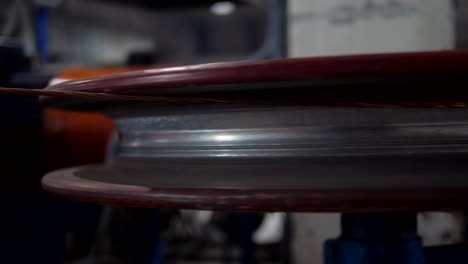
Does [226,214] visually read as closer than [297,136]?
No

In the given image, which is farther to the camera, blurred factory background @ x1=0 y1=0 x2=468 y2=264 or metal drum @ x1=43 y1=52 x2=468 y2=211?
blurred factory background @ x1=0 y1=0 x2=468 y2=264

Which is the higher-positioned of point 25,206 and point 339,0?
point 339,0

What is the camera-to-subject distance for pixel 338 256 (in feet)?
1.67

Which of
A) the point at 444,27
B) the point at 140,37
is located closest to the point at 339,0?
the point at 444,27

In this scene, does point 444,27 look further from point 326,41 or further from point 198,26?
point 198,26

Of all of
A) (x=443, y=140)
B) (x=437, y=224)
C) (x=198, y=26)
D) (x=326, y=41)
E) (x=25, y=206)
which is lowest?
(x=437, y=224)

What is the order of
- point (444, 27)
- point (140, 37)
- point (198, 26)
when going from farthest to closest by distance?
1. point (198, 26)
2. point (140, 37)
3. point (444, 27)

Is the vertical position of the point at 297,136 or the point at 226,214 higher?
the point at 297,136

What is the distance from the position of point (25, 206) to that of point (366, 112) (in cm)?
59

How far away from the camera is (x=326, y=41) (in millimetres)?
1329

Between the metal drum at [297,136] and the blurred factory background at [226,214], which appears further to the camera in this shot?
the blurred factory background at [226,214]

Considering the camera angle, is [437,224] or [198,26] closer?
[437,224]

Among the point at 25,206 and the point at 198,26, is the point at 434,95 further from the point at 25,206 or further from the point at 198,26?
the point at 198,26

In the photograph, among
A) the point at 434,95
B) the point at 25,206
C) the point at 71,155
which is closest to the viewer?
the point at 434,95
